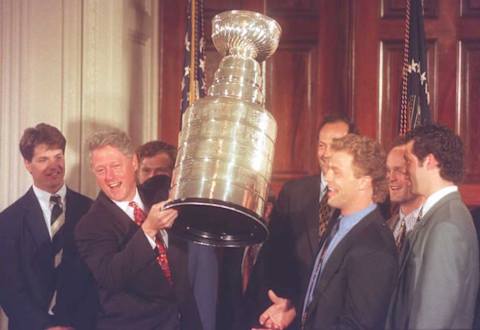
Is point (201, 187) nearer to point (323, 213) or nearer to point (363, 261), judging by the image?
point (363, 261)

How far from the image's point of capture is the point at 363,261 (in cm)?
204

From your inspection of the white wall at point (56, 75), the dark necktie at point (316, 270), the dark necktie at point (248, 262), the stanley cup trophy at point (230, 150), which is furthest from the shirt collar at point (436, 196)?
the white wall at point (56, 75)

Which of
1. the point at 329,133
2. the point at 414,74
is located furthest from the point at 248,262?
the point at 414,74

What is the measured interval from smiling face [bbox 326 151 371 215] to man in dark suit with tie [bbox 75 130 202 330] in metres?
0.58

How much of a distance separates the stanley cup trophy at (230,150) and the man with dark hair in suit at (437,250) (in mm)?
437

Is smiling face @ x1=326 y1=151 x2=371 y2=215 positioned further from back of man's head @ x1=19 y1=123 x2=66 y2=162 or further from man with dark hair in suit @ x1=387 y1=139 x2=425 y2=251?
back of man's head @ x1=19 y1=123 x2=66 y2=162

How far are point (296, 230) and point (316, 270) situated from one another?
61cm

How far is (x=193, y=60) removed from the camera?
347 cm

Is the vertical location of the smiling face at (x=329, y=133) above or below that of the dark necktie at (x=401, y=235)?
above

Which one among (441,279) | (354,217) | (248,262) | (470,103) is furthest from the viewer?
(470,103)

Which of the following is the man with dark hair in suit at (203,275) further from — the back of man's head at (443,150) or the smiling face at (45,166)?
the back of man's head at (443,150)

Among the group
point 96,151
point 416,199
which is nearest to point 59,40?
point 96,151

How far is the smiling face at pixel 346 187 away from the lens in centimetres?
222

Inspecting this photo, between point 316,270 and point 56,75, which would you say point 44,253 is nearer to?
point 56,75
